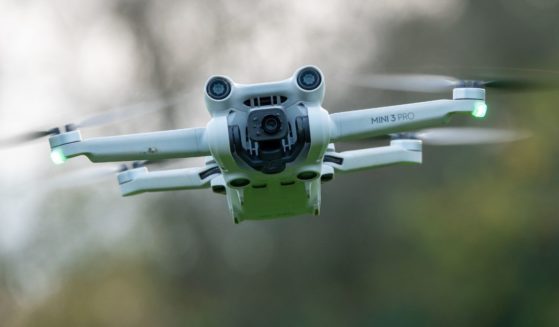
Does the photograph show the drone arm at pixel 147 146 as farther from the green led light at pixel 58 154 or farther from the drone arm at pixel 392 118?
the drone arm at pixel 392 118

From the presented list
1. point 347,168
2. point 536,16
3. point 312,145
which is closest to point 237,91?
point 312,145

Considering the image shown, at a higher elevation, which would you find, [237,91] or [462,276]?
[237,91]

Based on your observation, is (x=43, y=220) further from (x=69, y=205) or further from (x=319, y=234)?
(x=319, y=234)

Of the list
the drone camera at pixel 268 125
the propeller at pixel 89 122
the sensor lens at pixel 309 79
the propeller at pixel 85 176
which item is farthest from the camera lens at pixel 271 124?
the propeller at pixel 85 176

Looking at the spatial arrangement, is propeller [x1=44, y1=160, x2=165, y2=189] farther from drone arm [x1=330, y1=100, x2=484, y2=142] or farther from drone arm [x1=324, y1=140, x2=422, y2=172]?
drone arm [x1=330, y1=100, x2=484, y2=142]

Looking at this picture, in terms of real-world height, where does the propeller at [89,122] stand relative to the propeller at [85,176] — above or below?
above

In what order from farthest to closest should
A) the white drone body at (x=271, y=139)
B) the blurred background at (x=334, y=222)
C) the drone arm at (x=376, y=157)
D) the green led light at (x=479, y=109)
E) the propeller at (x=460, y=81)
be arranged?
1. the blurred background at (x=334, y=222)
2. the drone arm at (x=376, y=157)
3. the green led light at (x=479, y=109)
4. the propeller at (x=460, y=81)
5. the white drone body at (x=271, y=139)

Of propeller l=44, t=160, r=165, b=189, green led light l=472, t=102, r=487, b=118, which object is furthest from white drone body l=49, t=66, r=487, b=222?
propeller l=44, t=160, r=165, b=189

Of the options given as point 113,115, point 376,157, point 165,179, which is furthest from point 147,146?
point 376,157

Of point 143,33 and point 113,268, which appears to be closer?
point 113,268
